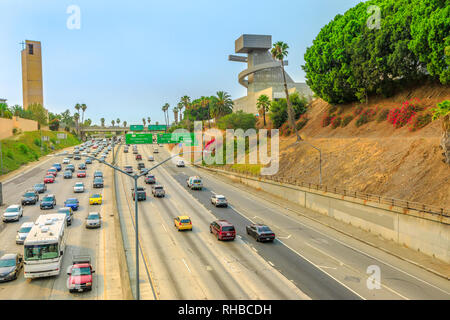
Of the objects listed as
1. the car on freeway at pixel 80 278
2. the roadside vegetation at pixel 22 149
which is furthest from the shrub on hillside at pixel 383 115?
the roadside vegetation at pixel 22 149

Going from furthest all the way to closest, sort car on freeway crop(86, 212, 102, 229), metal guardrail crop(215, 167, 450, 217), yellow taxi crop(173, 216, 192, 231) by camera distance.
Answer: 1. car on freeway crop(86, 212, 102, 229)
2. yellow taxi crop(173, 216, 192, 231)
3. metal guardrail crop(215, 167, 450, 217)

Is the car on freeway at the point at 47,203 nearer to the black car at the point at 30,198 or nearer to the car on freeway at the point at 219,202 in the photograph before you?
Answer: the black car at the point at 30,198

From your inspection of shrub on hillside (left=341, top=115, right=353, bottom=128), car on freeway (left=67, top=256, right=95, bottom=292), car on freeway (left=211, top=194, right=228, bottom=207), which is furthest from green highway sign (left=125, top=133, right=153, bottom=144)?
car on freeway (left=67, top=256, right=95, bottom=292)

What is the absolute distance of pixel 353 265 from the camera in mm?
27750

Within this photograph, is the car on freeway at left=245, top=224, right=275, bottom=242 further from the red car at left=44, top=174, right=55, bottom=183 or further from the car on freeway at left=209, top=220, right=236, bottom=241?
the red car at left=44, top=174, right=55, bottom=183

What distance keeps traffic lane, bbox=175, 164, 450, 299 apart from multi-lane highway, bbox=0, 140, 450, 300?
0.07 meters

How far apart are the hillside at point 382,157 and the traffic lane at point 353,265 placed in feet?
29.4

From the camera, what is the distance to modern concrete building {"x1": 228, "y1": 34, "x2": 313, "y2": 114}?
12019cm

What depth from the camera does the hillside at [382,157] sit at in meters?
36.2

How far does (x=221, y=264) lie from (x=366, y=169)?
26.3 metres

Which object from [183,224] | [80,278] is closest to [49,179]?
[183,224]

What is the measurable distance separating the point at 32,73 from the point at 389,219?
18405cm

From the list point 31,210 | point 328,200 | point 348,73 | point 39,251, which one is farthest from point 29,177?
point 348,73

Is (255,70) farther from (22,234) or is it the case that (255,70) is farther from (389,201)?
(22,234)
